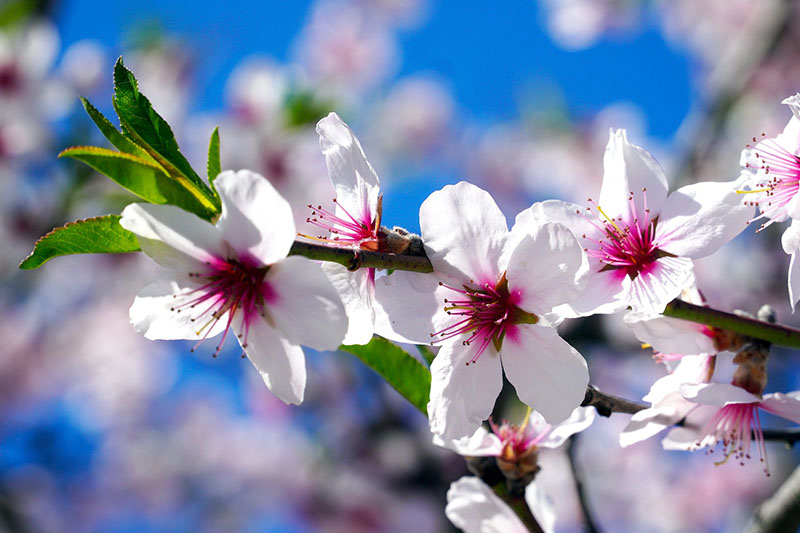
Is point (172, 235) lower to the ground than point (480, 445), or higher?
higher

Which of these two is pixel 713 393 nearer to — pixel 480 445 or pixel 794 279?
pixel 794 279

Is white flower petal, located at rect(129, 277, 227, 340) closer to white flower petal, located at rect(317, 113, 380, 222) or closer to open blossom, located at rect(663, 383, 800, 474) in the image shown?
white flower petal, located at rect(317, 113, 380, 222)

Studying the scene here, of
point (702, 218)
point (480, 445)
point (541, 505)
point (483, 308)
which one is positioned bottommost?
point (541, 505)

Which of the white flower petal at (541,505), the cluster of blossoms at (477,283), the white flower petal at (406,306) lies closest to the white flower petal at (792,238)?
the cluster of blossoms at (477,283)

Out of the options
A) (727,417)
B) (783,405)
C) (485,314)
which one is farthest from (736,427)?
(485,314)

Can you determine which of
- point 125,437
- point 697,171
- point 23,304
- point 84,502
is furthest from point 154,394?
point 697,171

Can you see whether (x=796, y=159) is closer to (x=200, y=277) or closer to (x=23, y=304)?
(x=200, y=277)

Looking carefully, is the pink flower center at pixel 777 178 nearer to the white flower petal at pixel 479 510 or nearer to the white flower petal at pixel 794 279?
the white flower petal at pixel 794 279

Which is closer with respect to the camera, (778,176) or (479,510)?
(778,176)

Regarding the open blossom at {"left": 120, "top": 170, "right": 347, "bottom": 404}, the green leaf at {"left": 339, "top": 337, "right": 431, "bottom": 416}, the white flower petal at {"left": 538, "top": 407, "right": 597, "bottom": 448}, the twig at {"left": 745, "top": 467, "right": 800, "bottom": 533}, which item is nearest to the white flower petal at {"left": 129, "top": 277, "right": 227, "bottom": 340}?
the open blossom at {"left": 120, "top": 170, "right": 347, "bottom": 404}
